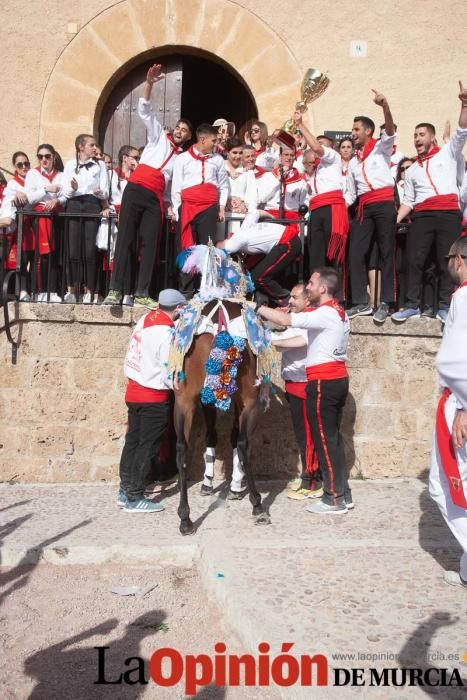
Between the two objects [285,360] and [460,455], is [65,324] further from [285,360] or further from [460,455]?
[460,455]

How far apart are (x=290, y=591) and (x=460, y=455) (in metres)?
1.29

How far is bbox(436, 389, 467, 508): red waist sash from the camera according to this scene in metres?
4.27

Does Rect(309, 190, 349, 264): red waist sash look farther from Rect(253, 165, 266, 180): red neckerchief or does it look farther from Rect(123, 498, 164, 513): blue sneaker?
Rect(123, 498, 164, 513): blue sneaker

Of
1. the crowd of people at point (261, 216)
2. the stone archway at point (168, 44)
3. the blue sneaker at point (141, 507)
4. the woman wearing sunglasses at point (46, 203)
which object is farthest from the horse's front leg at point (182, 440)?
the stone archway at point (168, 44)

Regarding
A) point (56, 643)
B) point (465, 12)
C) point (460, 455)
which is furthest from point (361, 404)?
point (465, 12)

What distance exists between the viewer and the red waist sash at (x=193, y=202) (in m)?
6.98

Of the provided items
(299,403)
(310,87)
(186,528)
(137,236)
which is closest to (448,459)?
(186,528)

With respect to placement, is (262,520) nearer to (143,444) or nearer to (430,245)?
(143,444)

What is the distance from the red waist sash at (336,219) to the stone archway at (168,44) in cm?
339

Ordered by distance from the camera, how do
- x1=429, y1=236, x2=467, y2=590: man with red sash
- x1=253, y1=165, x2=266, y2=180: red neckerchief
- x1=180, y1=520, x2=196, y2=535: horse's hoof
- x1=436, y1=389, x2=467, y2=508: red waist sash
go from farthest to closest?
x1=253, y1=165, x2=266, y2=180: red neckerchief → x1=180, y1=520, x2=196, y2=535: horse's hoof → x1=436, y1=389, x2=467, y2=508: red waist sash → x1=429, y1=236, x2=467, y2=590: man with red sash

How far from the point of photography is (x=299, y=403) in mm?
6406

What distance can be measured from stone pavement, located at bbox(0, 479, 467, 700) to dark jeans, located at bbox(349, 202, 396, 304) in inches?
72.3

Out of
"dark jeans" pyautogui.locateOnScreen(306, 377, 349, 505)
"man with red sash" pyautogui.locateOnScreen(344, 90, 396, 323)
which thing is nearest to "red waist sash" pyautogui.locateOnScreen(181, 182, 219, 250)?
"man with red sash" pyautogui.locateOnScreen(344, 90, 396, 323)

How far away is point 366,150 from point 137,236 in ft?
7.81
